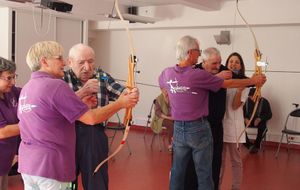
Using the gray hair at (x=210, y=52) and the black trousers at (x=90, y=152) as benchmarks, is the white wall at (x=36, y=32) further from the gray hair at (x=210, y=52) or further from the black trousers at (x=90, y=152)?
the black trousers at (x=90, y=152)

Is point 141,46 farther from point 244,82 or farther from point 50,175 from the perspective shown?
point 50,175

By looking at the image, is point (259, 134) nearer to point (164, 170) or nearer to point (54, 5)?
point (164, 170)

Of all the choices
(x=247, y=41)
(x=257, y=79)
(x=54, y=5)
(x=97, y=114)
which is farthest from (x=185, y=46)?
(x=247, y=41)

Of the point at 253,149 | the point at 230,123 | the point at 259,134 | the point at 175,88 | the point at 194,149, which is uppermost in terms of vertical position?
the point at 175,88

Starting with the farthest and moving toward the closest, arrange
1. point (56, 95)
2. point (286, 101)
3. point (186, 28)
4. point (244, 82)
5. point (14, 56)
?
point (186, 28)
point (286, 101)
point (14, 56)
point (244, 82)
point (56, 95)

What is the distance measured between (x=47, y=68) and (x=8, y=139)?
71 centimetres

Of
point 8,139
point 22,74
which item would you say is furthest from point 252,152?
point 8,139

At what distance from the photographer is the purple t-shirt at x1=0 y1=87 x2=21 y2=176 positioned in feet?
7.50

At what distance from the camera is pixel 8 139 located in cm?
233

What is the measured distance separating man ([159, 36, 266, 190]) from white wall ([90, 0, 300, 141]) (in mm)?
4074

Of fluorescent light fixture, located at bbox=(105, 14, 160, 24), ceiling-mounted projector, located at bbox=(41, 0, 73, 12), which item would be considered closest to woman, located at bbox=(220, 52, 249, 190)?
ceiling-mounted projector, located at bbox=(41, 0, 73, 12)

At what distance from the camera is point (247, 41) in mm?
7004

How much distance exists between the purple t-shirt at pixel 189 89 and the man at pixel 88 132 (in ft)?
1.73

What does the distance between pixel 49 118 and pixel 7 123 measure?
632mm
